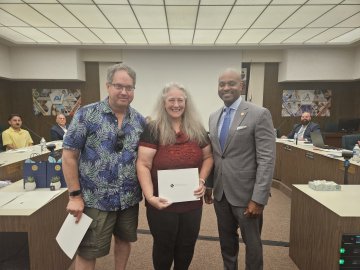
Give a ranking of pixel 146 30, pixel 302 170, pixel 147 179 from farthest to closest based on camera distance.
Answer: pixel 146 30 → pixel 302 170 → pixel 147 179

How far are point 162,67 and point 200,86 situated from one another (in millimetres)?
1149

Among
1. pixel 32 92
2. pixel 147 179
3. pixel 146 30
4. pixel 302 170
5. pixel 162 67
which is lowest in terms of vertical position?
pixel 302 170

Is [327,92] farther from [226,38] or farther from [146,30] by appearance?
[146,30]

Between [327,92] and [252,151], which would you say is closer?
[252,151]

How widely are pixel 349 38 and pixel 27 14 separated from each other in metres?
6.63

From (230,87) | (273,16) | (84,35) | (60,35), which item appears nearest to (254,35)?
(273,16)

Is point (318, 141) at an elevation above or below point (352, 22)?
below

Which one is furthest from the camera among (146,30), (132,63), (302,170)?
(132,63)

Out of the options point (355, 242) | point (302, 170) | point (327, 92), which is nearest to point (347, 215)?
point (355, 242)

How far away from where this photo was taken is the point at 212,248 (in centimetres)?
245

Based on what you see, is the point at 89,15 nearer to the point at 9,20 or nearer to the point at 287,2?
the point at 9,20

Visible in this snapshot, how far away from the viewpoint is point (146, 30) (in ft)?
16.6

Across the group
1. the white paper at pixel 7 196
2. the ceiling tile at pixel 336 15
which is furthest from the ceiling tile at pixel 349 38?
the white paper at pixel 7 196

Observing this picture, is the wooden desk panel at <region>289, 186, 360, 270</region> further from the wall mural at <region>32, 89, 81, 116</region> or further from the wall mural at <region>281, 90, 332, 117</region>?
the wall mural at <region>32, 89, 81, 116</region>
